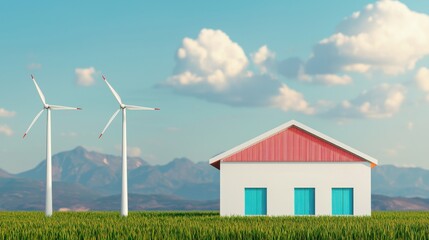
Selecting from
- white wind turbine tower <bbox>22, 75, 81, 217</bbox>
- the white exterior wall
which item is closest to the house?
the white exterior wall

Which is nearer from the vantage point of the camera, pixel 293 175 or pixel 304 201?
pixel 293 175

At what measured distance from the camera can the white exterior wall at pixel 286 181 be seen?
174 ft

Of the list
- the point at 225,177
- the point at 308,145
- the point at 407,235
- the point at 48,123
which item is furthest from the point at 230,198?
the point at 407,235

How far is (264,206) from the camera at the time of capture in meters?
53.2

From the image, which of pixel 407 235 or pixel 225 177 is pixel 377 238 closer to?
pixel 407 235

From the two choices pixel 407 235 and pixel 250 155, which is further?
pixel 250 155

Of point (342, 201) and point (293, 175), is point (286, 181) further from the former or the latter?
point (342, 201)

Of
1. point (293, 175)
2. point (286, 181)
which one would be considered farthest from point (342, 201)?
point (286, 181)

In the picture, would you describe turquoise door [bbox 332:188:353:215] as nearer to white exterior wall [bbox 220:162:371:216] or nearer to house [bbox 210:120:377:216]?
house [bbox 210:120:377:216]

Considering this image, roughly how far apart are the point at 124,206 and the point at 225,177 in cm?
783

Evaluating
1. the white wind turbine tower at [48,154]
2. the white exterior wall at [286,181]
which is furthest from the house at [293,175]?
the white wind turbine tower at [48,154]

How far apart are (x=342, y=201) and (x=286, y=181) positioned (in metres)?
4.07

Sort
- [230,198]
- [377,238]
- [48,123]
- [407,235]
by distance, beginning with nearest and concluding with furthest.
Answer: [377,238] < [407,235] < [230,198] < [48,123]

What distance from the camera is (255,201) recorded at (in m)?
53.2
